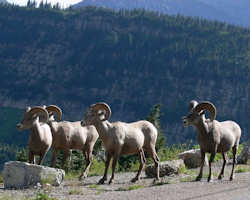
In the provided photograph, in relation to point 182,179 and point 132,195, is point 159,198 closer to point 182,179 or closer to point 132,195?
point 132,195

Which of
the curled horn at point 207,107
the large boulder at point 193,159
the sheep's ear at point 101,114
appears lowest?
the large boulder at point 193,159

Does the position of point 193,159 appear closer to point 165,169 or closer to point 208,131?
point 165,169

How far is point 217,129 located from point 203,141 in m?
0.74

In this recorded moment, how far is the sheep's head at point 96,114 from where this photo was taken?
54.7ft

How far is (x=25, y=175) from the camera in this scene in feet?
48.0

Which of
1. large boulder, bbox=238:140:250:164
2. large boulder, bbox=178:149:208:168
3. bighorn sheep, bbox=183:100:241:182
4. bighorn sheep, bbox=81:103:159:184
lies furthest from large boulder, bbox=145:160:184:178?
large boulder, bbox=238:140:250:164

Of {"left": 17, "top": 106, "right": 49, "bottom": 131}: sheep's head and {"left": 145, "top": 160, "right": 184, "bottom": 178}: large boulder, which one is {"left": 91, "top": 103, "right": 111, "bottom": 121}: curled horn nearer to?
{"left": 17, "top": 106, "right": 49, "bottom": 131}: sheep's head

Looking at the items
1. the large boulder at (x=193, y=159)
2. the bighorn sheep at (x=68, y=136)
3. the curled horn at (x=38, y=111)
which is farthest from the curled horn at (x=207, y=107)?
the curled horn at (x=38, y=111)

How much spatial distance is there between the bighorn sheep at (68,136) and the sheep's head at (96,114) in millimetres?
2028

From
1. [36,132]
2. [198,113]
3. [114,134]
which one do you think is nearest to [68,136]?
[36,132]

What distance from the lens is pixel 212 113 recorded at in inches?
651

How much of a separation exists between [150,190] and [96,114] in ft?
13.2

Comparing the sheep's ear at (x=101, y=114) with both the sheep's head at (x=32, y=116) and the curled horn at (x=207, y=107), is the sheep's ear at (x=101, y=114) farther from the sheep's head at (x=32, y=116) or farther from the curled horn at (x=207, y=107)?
the curled horn at (x=207, y=107)

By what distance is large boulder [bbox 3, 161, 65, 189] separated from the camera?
47.9 feet
